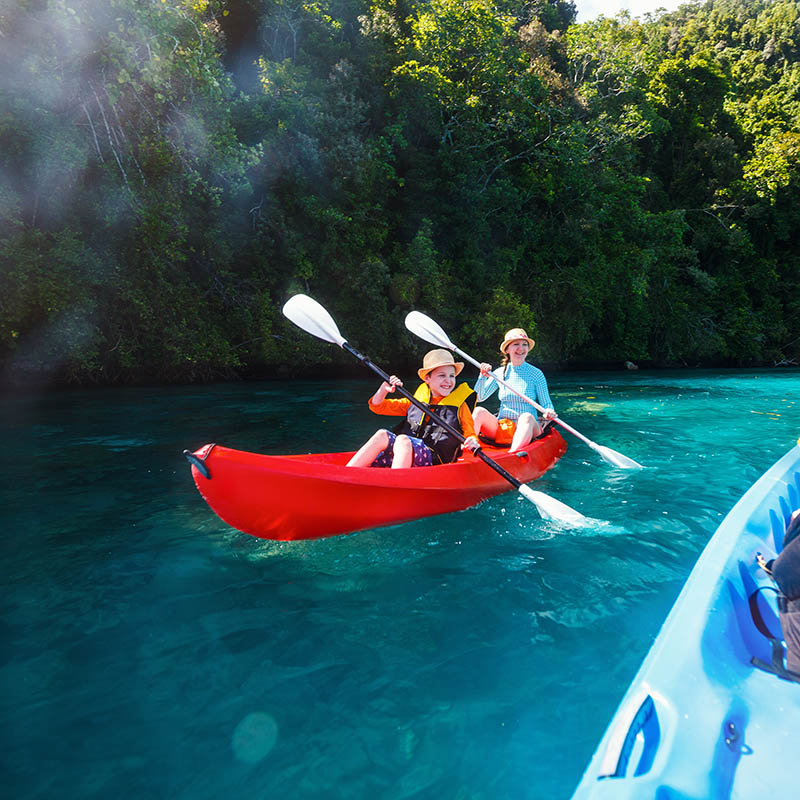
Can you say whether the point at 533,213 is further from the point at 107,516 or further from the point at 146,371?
the point at 107,516

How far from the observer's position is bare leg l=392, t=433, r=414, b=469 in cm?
368

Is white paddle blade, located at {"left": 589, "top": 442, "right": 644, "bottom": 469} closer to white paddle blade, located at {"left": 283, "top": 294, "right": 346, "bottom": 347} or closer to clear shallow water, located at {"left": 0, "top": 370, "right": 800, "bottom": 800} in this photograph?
clear shallow water, located at {"left": 0, "top": 370, "right": 800, "bottom": 800}

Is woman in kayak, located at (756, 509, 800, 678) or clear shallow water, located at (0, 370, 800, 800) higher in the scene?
woman in kayak, located at (756, 509, 800, 678)

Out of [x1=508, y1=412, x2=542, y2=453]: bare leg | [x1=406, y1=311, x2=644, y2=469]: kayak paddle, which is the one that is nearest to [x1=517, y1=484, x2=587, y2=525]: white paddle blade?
[x1=508, y1=412, x2=542, y2=453]: bare leg

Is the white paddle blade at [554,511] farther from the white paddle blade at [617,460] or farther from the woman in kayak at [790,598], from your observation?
the woman in kayak at [790,598]

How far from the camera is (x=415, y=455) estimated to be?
386cm

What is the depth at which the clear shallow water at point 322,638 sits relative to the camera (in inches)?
69.1

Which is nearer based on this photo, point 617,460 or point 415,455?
point 415,455

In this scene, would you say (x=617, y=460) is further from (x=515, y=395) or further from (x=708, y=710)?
(x=708, y=710)

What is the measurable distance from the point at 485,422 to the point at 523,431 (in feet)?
1.11

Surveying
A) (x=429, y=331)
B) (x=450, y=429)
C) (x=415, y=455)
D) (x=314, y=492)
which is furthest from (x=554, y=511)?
(x=429, y=331)

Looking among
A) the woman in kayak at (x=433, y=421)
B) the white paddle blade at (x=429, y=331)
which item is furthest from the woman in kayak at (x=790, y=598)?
the white paddle blade at (x=429, y=331)

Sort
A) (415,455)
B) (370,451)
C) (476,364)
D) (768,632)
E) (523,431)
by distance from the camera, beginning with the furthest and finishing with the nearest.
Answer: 1. (476,364)
2. (523,431)
3. (415,455)
4. (370,451)
5. (768,632)

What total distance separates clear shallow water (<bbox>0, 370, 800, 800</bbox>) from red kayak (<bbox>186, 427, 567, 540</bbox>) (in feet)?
0.50
